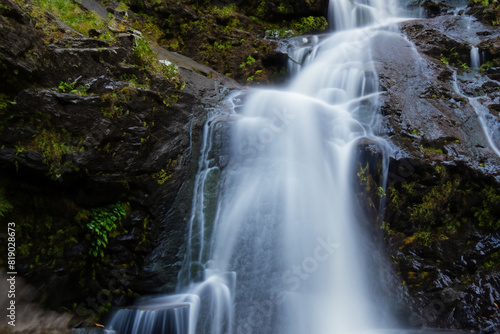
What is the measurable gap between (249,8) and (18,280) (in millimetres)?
10355

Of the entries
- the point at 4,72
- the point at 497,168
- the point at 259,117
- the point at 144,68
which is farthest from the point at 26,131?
the point at 497,168

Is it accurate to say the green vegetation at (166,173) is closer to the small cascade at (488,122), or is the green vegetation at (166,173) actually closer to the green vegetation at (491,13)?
the small cascade at (488,122)

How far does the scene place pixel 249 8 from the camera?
10109 millimetres

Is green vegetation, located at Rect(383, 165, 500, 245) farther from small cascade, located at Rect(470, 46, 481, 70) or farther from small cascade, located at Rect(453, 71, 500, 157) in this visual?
small cascade, located at Rect(470, 46, 481, 70)

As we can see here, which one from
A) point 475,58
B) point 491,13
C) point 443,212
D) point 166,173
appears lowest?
point 443,212

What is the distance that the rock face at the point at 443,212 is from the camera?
13.9 feet

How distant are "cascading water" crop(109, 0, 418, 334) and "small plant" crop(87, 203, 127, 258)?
39.9 inches

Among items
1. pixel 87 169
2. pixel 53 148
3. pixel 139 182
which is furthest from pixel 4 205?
pixel 139 182

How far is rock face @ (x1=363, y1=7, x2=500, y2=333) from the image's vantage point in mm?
4242

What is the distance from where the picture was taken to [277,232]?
186 inches

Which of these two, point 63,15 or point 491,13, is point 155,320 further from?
point 491,13

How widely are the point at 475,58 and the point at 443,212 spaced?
562 cm

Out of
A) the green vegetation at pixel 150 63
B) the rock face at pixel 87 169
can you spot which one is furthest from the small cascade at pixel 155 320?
the green vegetation at pixel 150 63

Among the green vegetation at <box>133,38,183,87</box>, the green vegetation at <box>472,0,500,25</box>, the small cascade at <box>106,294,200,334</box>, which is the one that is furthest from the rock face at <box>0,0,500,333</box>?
the green vegetation at <box>472,0,500,25</box>
